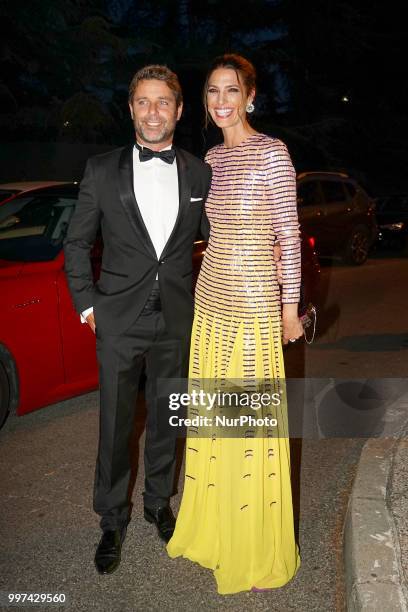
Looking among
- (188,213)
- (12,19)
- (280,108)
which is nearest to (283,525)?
(188,213)

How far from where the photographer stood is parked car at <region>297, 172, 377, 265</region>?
11008 millimetres

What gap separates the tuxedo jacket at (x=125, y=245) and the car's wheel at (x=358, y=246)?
30.4 feet

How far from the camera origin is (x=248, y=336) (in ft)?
8.87

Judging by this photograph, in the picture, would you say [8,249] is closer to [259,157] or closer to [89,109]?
[259,157]

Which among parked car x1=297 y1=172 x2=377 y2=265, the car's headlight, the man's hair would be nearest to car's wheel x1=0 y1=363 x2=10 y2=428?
the man's hair

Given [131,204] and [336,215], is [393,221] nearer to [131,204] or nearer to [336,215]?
[336,215]

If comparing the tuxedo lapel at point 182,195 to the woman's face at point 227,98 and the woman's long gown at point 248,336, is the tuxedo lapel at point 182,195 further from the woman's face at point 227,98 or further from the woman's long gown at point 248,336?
the woman's face at point 227,98

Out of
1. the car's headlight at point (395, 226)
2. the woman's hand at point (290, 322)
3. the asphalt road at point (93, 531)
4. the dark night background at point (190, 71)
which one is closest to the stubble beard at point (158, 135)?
the woman's hand at point (290, 322)

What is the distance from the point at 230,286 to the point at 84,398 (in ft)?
9.20

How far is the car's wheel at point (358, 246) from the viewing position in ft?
38.7

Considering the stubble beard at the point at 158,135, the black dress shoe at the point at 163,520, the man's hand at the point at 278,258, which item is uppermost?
the stubble beard at the point at 158,135

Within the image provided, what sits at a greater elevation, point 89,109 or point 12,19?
point 12,19

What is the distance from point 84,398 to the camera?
516 cm

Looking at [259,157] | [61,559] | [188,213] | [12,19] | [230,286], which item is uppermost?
[12,19]
